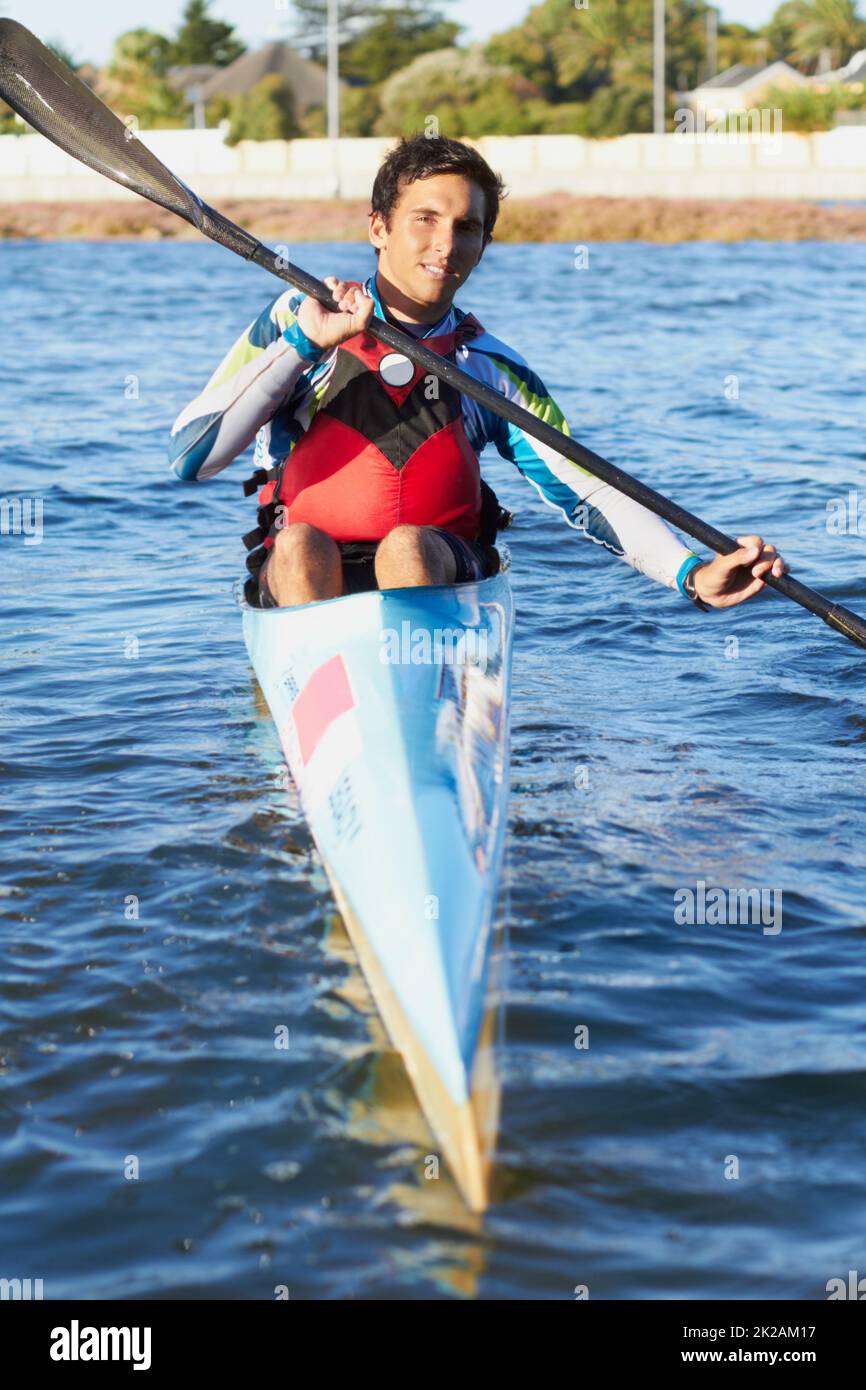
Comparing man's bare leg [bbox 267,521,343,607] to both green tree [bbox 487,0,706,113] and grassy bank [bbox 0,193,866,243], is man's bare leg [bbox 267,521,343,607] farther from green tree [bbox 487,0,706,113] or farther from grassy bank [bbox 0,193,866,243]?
green tree [bbox 487,0,706,113]

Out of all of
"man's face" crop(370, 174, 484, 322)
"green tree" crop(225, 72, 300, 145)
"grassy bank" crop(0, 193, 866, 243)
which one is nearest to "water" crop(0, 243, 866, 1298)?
"man's face" crop(370, 174, 484, 322)

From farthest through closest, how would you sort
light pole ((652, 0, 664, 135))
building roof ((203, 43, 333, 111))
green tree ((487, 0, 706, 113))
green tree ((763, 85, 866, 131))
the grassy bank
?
building roof ((203, 43, 333, 111)), green tree ((487, 0, 706, 113)), light pole ((652, 0, 664, 135)), green tree ((763, 85, 866, 131)), the grassy bank

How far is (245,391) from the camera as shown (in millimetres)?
3816

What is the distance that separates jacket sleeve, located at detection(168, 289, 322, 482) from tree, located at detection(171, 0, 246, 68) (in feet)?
204

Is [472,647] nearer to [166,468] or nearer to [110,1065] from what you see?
[110,1065]

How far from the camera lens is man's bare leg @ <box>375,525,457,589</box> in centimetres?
384

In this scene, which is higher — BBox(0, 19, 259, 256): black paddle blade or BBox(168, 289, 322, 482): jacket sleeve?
BBox(0, 19, 259, 256): black paddle blade

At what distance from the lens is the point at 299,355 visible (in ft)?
12.4

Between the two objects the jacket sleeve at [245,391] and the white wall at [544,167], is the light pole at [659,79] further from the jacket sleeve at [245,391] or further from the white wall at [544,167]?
the jacket sleeve at [245,391]

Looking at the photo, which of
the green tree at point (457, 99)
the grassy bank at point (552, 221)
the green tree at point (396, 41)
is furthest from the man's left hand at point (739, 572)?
the green tree at point (396, 41)

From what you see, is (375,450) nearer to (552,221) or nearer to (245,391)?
(245,391)

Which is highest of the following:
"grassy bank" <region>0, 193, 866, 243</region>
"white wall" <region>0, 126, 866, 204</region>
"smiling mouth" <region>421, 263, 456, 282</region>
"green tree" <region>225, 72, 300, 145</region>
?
"green tree" <region>225, 72, 300, 145</region>

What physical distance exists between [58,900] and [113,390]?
8.49 meters
